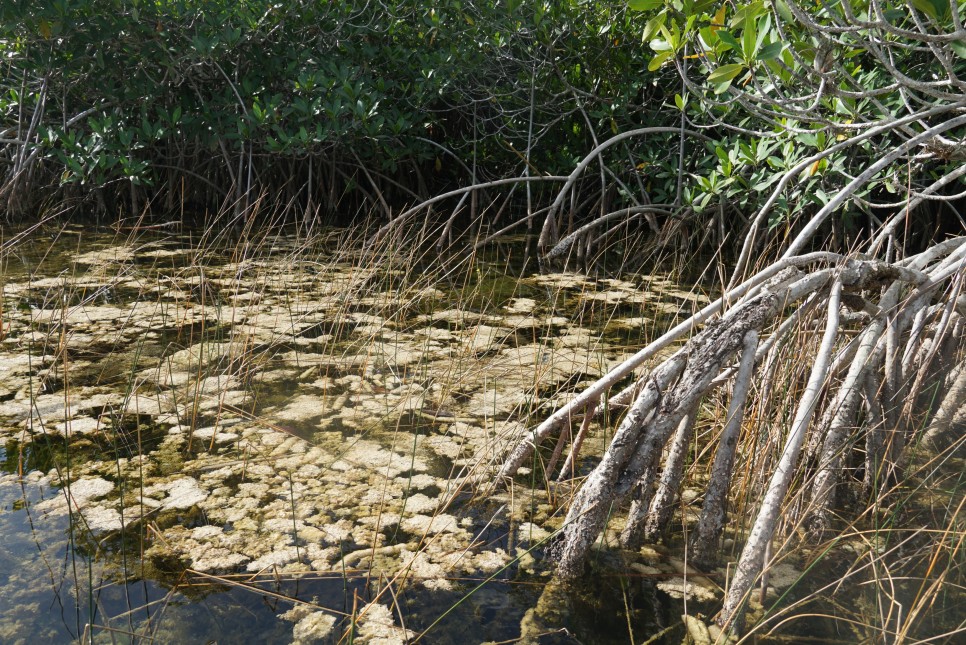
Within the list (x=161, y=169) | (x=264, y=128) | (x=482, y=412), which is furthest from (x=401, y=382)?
(x=161, y=169)

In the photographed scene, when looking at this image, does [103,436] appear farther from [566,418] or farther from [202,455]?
[566,418]

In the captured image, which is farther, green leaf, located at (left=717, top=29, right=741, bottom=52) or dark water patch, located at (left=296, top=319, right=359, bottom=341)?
dark water patch, located at (left=296, top=319, right=359, bottom=341)

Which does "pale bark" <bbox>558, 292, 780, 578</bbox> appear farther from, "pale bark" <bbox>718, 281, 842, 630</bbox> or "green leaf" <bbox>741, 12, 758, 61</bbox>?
"green leaf" <bbox>741, 12, 758, 61</bbox>

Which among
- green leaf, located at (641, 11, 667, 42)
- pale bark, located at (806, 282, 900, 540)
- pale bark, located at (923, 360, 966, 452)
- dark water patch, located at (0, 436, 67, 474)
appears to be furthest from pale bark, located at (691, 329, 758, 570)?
dark water patch, located at (0, 436, 67, 474)

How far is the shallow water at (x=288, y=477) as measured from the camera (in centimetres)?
189

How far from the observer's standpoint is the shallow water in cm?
189

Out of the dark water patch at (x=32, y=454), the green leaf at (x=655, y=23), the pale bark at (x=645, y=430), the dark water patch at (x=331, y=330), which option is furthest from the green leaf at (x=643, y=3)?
the dark water patch at (x=32, y=454)

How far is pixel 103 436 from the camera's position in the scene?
2.72 meters

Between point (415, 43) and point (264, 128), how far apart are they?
1628mm

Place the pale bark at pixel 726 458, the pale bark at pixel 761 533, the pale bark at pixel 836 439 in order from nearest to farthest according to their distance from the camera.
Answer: the pale bark at pixel 761 533
the pale bark at pixel 726 458
the pale bark at pixel 836 439

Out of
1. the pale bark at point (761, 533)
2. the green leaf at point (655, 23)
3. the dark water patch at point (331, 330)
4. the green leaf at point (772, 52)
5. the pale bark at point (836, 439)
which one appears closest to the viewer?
the pale bark at point (761, 533)

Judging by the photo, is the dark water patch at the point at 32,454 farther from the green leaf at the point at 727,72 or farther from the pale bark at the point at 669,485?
Answer: the green leaf at the point at 727,72

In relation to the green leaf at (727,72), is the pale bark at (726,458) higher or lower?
lower

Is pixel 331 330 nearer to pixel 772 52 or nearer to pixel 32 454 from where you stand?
pixel 32 454
